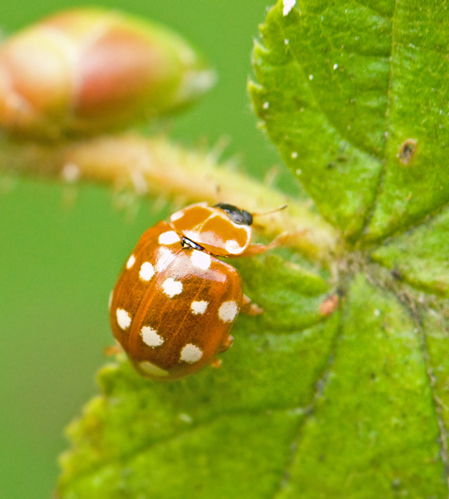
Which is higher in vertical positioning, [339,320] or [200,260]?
[339,320]

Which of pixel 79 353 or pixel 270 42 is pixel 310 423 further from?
pixel 79 353

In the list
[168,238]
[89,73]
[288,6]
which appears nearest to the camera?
[288,6]

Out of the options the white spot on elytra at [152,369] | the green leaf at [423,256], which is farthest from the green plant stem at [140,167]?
the white spot on elytra at [152,369]

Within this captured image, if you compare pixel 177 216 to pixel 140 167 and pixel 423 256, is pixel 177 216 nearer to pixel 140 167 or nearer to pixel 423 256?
pixel 140 167

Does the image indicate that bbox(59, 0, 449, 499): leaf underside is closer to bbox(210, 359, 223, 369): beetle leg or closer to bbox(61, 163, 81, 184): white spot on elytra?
bbox(210, 359, 223, 369): beetle leg

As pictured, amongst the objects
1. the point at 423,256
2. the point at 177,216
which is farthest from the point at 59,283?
the point at 423,256

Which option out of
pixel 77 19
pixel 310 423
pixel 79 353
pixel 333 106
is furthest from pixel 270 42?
Answer: pixel 79 353

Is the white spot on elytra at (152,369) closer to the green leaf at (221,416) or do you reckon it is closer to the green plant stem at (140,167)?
the green leaf at (221,416)
